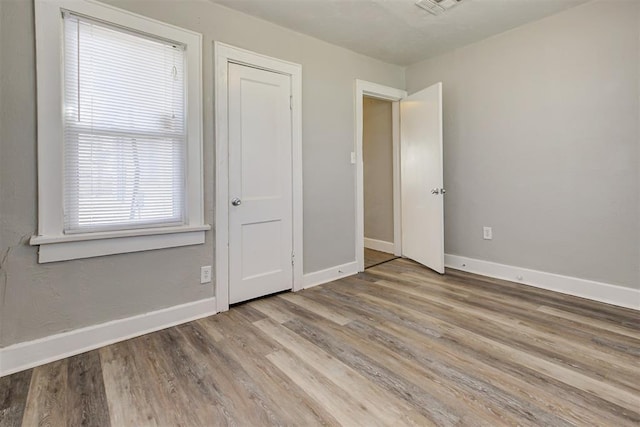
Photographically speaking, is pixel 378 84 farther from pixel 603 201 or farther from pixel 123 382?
pixel 123 382

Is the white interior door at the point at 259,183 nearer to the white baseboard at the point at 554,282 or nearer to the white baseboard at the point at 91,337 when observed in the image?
the white baseboard at the point at 91,337

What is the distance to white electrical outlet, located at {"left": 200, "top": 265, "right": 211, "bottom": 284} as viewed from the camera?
2427 millimetres

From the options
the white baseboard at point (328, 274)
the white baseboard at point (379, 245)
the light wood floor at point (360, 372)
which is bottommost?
the light wood floor at point (360, 372)

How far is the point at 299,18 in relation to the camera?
8.82 feet

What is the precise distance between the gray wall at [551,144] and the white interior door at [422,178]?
324mm

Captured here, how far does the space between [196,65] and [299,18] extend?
0.99 metres

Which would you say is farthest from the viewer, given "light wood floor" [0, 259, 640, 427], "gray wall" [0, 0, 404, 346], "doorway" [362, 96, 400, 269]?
"doorway" [362, 96, 400, 269]

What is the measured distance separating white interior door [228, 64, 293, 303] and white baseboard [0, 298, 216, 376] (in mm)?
395

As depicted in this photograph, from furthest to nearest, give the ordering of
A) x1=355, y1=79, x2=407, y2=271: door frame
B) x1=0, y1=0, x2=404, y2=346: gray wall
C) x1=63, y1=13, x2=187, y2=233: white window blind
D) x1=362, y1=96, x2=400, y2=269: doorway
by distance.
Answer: x1=362, y1=96, x2=400, y2=269: doorway, x1=355, y1=79, x2=407, y2=271: door frame, x1=63, y1=13, x2=187, y2=233: white window blind, x1=0, y1=0, x2=404, y2=346: gray wall

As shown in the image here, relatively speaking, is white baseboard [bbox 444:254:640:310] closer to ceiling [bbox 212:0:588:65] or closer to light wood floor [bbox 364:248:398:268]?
light wood floor [bbox 364:248:398:268]

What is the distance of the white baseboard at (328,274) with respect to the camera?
3.09m

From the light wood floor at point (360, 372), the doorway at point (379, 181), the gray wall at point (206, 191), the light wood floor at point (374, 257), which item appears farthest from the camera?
the doorway at point (379, 181)

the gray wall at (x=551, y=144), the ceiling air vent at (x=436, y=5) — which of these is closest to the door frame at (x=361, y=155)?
the gray wall at (x=551, y=144)

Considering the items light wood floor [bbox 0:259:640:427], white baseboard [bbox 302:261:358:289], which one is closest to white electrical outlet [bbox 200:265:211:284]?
light wood floor [bbox 0:259:640:427]
